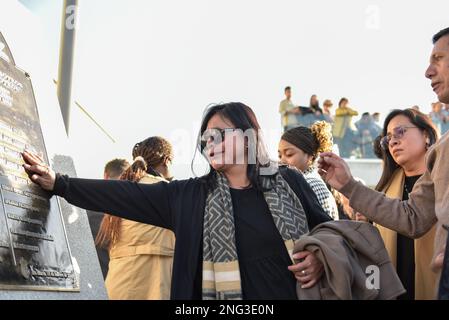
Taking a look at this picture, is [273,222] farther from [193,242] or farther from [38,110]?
[38,110]

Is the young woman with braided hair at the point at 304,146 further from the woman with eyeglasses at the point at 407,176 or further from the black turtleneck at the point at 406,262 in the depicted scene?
the black turtleneck at the point at 406,262

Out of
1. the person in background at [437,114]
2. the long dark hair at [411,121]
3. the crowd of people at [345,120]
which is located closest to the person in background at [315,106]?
the crowd of people at [345,120]

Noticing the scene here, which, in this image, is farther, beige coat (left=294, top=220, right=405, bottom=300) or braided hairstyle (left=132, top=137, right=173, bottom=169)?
braided hairstyle (left=132, top=137, right=173, bottom=169)

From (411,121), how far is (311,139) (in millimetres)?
1044

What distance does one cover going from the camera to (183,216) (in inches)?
147

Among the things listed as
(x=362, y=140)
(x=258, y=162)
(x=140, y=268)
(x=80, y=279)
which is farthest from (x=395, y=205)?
(x=362, y=140)

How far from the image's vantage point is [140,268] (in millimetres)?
5695

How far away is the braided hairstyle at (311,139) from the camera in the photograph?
579cm

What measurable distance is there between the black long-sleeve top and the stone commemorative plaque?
182 millimetres

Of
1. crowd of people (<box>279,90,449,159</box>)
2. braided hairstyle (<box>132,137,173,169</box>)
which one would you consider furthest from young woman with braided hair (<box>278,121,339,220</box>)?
crowd of people (<box>279,90,449,159</box>)

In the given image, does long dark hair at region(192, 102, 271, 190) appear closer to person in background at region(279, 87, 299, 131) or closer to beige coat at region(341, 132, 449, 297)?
beige coat at region(341, 132, 449, 297)

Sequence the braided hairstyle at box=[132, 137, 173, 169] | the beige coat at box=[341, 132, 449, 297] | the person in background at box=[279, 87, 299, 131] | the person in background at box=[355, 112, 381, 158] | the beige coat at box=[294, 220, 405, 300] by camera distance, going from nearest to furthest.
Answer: the beige coat at box=[294, 220, 405, 300] < the beige coat at box=[341, 132, 449, 297] < the braided hairstyle at box=[132, 137, 173, 169] < the person in background at box=[279, 87, 299, 131] < the person in background at box=[355, 112, 381, 158]

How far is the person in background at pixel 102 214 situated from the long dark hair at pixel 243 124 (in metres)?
2.63

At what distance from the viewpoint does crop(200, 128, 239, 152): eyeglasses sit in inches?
154
